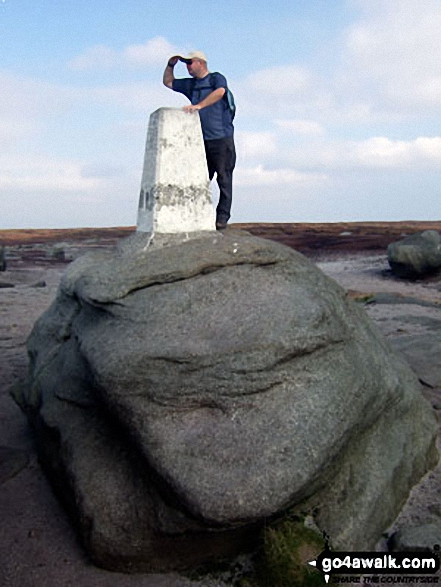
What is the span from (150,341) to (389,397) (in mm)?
2409

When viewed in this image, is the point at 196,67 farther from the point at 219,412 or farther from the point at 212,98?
the point at 219,412

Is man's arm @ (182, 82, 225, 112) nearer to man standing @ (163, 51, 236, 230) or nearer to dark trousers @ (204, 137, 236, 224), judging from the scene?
man standing @ (163, 51, 236, 230)

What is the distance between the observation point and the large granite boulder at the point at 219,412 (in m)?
4.56

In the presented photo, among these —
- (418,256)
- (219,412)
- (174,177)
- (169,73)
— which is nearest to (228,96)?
(169,73)

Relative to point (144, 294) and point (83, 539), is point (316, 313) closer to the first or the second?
point (144, 294)

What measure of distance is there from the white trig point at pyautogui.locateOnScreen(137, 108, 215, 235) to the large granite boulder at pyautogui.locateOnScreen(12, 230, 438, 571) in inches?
38.5

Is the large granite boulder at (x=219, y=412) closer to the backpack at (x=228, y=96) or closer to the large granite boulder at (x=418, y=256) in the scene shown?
the backpack at (x=228, y=96)

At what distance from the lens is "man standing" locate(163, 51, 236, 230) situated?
25.3 ft

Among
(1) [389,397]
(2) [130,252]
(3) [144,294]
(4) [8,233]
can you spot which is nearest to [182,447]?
(3) [144,294]

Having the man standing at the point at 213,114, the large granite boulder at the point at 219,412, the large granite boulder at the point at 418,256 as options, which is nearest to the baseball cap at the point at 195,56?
the man standing at the point at 213,114

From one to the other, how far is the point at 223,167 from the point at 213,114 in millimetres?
694

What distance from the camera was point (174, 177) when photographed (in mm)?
7211

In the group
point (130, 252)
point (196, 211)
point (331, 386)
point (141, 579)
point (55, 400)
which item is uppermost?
point (196, 211)

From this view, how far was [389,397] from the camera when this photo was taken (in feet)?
19.2
